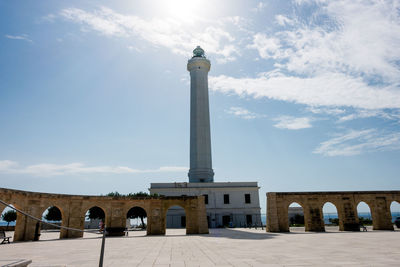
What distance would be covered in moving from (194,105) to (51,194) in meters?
28.6

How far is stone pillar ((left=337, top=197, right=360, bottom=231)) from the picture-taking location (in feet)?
75.4

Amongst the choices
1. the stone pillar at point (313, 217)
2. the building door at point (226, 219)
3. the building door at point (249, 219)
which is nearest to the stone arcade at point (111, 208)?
the stone pillar at point (313, 217)

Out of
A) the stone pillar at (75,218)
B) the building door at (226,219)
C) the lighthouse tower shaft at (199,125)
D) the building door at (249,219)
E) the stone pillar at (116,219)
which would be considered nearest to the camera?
the stone pillar at (75,218)

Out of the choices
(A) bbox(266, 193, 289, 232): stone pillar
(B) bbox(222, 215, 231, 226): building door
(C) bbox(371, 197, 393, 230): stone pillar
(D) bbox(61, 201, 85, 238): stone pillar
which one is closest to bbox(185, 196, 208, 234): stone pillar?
(A) bbox(266, 193, 289, 232): stone pillar

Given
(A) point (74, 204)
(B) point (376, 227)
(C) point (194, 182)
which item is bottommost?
(B) point (376, 227)

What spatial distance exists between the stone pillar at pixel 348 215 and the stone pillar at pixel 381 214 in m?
2.11

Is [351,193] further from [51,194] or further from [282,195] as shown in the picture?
[51,194]

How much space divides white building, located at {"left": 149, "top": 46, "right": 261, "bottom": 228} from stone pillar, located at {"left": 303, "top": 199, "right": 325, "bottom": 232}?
16.9m

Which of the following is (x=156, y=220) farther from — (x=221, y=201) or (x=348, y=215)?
(x=221, y=201)

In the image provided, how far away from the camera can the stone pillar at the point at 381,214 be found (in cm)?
2364

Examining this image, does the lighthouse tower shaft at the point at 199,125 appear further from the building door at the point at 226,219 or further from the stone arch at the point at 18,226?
the stone arch at the point at 18,226

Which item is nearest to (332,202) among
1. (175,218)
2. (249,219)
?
(249,219)

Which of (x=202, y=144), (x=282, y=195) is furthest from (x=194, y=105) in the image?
(x=282, y=195)

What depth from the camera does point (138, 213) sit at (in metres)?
42.0
